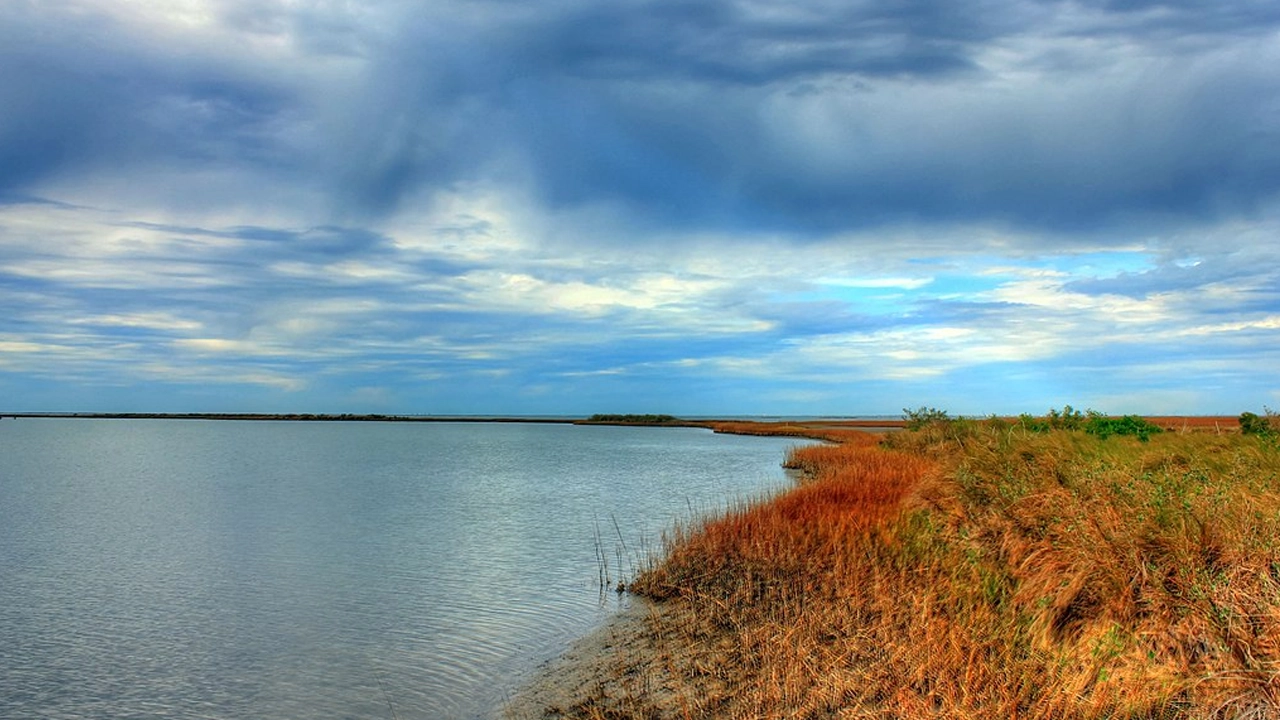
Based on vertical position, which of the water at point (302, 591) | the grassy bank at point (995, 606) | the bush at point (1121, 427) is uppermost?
the bush at point (1121, 427)

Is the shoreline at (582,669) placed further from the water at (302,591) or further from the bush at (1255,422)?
Answer: the bush at (1255,422)

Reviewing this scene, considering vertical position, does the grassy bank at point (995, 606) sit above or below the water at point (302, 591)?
above

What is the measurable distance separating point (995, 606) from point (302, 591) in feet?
43.0

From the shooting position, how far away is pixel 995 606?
9891 mm

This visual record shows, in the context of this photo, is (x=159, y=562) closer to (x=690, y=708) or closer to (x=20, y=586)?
(x=20, y=586)

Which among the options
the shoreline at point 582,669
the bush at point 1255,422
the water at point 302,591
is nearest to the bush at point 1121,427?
the bush at point 1255,422

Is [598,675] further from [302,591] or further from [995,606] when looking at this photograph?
[302,591]

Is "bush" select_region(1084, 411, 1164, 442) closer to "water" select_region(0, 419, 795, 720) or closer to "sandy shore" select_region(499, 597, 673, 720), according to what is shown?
"water" select_region(0, 419, 795, 720)

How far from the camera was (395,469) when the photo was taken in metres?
49.8

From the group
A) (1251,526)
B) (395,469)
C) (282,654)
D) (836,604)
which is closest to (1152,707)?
(1251,526)

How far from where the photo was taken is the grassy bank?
23.0 ft

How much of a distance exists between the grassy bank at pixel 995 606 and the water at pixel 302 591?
2.57 m

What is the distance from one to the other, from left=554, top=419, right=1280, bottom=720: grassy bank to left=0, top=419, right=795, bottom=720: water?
8.42ft

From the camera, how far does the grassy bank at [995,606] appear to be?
277 inches
